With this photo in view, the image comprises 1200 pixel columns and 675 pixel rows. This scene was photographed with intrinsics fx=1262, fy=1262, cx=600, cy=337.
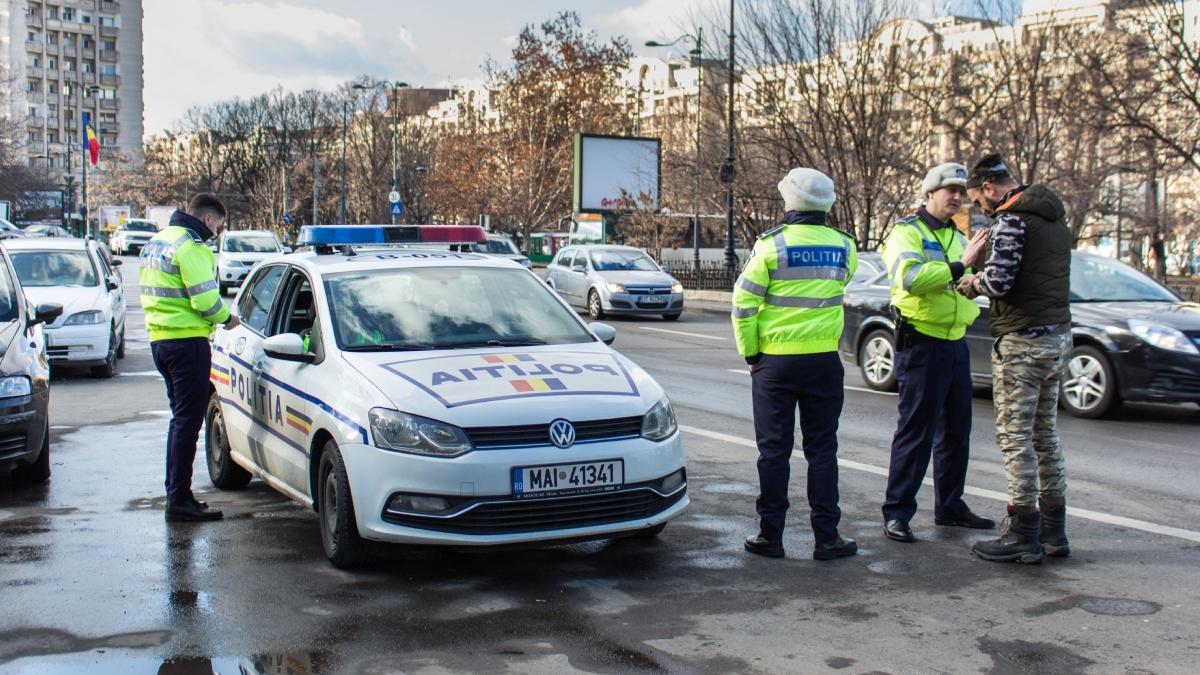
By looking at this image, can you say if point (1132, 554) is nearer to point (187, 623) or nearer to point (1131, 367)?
point (187, 623)

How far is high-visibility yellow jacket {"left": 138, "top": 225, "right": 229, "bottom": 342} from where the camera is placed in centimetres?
717

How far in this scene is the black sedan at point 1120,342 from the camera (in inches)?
433

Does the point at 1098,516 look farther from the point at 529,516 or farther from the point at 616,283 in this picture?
the point at 616,283

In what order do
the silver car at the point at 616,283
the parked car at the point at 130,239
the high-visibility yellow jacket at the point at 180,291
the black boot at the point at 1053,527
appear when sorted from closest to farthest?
the black boot at the point at 1053,527
the high-visibility yellow jacket at the point at 180,291
the silver car at the point at 616,283
the parked car at the point at 130,239

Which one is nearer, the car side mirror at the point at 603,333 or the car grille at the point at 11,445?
the car side mirror at the point at 603,333

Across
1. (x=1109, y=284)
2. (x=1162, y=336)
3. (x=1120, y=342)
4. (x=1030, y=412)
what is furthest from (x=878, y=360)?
(x=1030, y=412)

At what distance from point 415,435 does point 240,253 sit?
2953 centimetres

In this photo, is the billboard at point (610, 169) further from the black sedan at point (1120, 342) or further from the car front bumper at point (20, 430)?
the car front bumper at point (20, 430)

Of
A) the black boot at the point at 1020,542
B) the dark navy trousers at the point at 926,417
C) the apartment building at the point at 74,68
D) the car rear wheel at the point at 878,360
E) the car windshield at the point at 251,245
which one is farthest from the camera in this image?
the apartment building at the point at 74,68

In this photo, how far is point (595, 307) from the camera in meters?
25.8

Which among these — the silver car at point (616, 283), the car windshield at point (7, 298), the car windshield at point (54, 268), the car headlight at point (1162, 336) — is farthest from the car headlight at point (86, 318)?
the silver car at point (616, 283)

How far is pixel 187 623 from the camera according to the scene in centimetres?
512

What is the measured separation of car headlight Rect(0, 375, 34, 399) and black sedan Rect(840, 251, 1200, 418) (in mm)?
7276

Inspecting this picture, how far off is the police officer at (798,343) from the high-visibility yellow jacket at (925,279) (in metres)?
0.47
